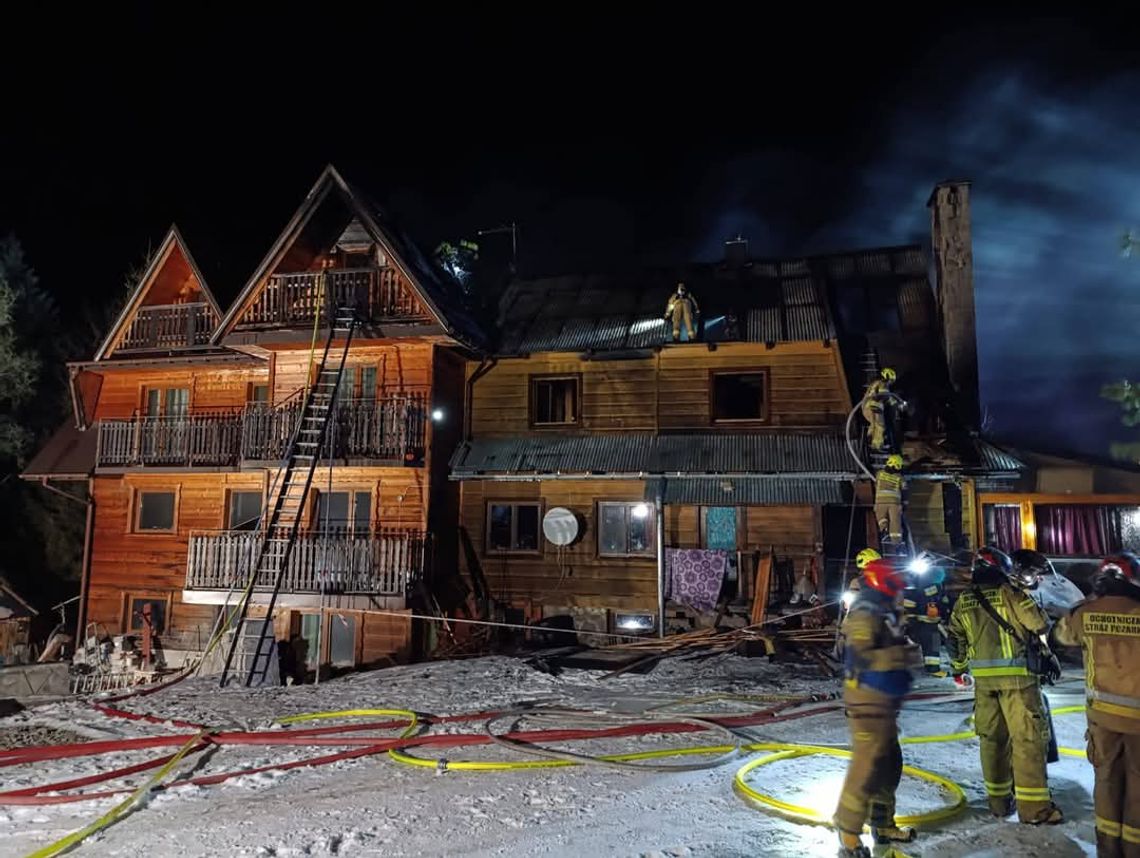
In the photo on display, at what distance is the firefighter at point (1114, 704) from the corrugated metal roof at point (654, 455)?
10.5 meters

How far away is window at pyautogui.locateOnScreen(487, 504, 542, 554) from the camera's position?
61.1 feet

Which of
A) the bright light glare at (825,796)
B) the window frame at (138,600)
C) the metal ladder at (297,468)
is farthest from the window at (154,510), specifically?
the bright light glare at (825,796)

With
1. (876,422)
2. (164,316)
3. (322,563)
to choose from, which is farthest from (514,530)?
(164,316)

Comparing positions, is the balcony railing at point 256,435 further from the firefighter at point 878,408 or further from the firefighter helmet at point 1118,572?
the firefighter helmet at point 1118,572

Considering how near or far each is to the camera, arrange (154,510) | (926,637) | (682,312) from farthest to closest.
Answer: (154,510)
(682,312)
(926,637)

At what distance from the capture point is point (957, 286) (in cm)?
1803

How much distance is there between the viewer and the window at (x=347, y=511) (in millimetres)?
18203

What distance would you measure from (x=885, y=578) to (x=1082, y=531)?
21.7m

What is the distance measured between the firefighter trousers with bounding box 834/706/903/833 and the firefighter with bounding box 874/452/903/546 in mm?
7797

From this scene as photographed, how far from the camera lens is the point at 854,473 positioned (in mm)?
15555

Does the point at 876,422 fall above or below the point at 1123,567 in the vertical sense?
above

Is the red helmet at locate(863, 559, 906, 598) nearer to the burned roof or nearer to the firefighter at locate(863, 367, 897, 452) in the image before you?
the firefighter at locate(863, 367, 897, 452)

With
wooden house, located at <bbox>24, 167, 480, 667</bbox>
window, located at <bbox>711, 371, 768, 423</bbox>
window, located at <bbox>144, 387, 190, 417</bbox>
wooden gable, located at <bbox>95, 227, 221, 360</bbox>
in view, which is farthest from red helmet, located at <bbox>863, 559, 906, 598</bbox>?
window, located at <bbox>144, 387, 190, 417</bbox>

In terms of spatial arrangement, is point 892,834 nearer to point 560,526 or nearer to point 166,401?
point 560,526
